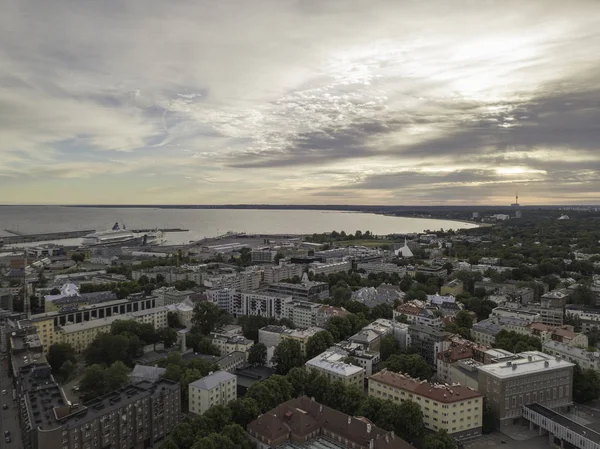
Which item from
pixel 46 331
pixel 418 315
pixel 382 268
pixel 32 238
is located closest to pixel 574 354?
pixel 418 315

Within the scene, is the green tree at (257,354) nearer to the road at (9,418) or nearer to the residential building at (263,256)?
the road at (9,418)

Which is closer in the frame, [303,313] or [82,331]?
[82,331]

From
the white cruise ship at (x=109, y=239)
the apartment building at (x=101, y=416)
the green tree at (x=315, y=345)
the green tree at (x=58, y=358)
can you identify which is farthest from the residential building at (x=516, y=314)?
the white cruise ship at (x=109, y=239)

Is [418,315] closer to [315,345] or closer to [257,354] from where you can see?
[315,345]

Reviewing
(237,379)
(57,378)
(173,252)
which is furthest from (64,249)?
(237,379)

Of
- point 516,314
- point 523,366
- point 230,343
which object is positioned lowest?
point 230,343
